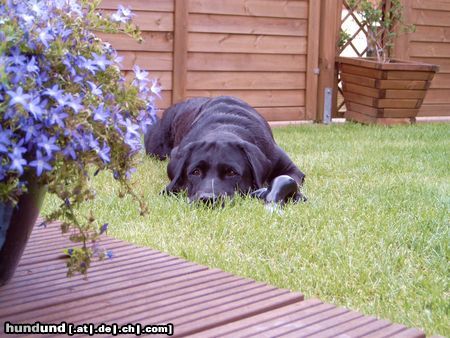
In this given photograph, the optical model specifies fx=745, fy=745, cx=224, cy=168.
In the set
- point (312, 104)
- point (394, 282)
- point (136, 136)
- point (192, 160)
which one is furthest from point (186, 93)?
point (136, 136)

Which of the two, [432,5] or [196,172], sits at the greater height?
[432,5]

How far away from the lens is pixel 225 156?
393 cm

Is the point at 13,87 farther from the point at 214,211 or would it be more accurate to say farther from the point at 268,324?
the point at 214,211

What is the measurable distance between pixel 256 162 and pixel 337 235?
49.8 inches

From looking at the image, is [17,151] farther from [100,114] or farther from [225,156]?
[225,156]

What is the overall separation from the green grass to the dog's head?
175mm

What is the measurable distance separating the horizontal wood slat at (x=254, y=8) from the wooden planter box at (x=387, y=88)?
32.3 inches

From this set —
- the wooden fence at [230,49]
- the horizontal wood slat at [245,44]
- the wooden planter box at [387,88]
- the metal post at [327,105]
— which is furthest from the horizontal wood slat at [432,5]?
the horizontal wood slat at [245,44]

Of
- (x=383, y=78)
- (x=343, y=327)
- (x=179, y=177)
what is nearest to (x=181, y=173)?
(x=179, y=177)

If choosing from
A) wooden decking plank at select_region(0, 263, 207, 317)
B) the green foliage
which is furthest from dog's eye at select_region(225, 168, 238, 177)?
the green foliage

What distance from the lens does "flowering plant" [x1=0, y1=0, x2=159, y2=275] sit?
1173 millimetres

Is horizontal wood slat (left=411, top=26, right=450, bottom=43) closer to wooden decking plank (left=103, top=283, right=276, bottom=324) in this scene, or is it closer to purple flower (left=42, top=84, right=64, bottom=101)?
wooden decking plank (left=103, top=283, right=276, bottom=324)

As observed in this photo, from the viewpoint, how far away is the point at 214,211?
3.33m

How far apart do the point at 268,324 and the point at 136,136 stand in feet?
1.39
